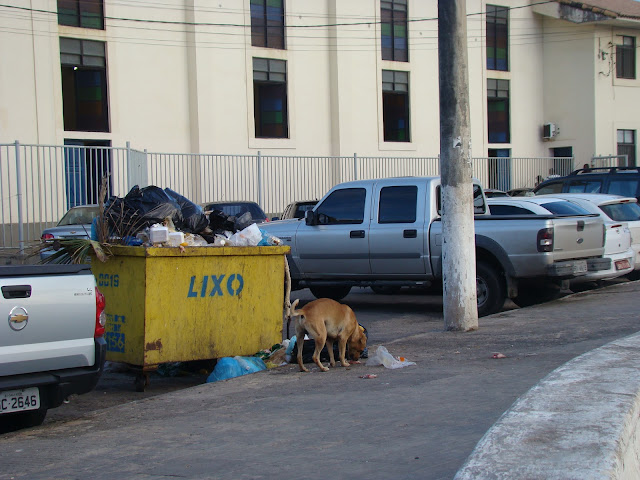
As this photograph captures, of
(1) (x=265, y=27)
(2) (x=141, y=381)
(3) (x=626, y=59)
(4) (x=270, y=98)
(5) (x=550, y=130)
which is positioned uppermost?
(1) (x=265, y=27)

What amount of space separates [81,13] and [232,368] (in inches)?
725

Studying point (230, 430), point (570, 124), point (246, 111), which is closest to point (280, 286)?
point (230, 430)

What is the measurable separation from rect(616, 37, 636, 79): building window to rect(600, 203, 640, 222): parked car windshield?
22331mm

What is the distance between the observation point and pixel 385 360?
7.86m

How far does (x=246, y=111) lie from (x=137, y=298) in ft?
64.1

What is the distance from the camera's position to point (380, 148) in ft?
96.9

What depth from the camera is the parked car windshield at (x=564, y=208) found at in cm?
1294

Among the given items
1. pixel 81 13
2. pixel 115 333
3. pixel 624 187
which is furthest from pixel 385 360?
pixel 81 13

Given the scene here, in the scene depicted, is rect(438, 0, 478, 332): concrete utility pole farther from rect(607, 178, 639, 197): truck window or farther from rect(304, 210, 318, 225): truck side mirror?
rect(607, 178, 639, 197): truck window

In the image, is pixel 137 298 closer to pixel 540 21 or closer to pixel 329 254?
pixel 329 254

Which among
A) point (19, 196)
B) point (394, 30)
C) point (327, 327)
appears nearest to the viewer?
point (327, 327)

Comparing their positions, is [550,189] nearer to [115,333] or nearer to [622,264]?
[622,264]

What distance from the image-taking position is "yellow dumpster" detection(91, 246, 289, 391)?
7645 millimetres

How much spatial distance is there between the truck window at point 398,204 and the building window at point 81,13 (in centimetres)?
1494
